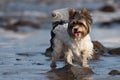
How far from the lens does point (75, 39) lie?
1027 cm

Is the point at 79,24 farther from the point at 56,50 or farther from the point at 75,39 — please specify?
the point at 56,50

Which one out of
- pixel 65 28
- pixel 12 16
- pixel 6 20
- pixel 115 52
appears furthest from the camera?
pixel 12 16

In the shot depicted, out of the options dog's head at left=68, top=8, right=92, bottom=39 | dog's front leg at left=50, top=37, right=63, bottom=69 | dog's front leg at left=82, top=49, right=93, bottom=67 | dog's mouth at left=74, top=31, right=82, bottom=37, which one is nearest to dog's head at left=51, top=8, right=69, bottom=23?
dog's front leg at left=50, top=37, right=63, bottom=69

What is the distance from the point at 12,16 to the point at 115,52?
33.0m

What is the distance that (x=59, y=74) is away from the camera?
408 inches

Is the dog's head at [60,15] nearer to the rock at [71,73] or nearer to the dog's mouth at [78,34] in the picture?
the rock at [71,73]

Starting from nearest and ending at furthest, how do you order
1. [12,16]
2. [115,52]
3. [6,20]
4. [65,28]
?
[65,28] < [115,52] < [6,20] < [12,16]

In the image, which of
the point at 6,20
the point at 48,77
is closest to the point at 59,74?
the point at 48,77

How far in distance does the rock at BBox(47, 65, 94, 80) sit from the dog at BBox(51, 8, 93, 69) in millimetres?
271

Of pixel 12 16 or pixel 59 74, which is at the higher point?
pixel 12 16

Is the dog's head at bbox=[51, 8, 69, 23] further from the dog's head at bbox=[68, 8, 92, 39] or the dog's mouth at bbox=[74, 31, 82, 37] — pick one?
the dog's mouth at bbox=[74, 31, 82, 37]

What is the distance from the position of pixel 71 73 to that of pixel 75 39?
65 cm

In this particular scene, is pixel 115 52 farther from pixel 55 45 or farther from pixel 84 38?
pixel 84 38

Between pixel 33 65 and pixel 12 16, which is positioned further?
pixel 12 16
